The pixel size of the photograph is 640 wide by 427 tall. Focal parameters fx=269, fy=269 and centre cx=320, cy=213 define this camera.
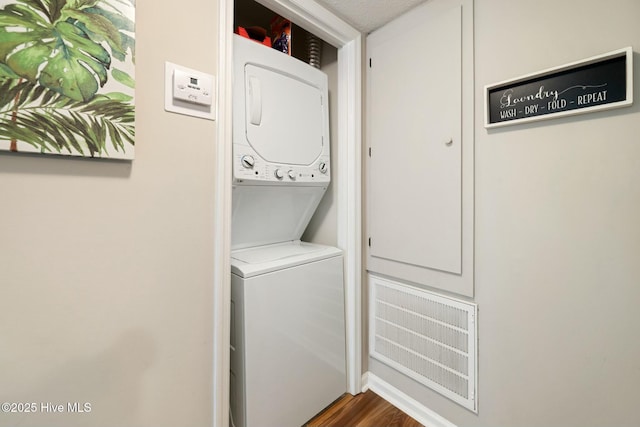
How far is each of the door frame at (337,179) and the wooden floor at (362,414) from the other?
88 millimetres

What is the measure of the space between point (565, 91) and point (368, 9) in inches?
44.1

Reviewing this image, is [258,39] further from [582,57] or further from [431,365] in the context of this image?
[431,365]

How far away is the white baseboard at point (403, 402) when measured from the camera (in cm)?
153

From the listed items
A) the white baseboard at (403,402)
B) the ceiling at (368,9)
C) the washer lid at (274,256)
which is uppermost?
the ceiling at (368,9)

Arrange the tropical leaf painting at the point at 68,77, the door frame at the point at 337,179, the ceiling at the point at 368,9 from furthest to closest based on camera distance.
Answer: the ceiling at the point at 368,9
the door frame at the point at 337,179
the tropical leaf painting at the point at 68,77

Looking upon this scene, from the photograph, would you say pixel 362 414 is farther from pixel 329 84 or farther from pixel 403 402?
pixel 329 84

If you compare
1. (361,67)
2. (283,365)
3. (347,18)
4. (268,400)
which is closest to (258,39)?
(347,18)

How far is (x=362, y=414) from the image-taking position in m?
1.67

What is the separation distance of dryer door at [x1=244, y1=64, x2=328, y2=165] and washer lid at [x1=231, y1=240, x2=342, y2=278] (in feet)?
1.79

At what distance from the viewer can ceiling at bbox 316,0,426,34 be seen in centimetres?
153

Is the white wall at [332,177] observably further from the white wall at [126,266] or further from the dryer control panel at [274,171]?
the white wall at [126,266]

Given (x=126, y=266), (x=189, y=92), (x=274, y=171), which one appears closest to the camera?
(x=126, y=266)

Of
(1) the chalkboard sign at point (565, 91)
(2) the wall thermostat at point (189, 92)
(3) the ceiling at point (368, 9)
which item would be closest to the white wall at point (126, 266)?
(2) the wall thermostat at point (189, 92)

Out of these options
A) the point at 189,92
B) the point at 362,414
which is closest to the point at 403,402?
the point at 362,414
